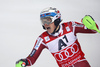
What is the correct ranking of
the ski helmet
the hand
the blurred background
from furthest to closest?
1. the blurred background
2. the ski helmet
3. the hand

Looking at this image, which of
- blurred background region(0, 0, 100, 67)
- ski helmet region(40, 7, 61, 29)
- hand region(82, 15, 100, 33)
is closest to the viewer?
hand region(82, 15, 100, 33)

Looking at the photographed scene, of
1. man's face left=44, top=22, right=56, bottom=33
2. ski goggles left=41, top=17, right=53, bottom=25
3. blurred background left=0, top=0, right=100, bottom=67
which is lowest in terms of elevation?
blurred background left=0, top=0, right=100, bottom=67

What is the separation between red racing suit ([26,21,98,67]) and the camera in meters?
3.01

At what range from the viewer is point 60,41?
9.86 feet

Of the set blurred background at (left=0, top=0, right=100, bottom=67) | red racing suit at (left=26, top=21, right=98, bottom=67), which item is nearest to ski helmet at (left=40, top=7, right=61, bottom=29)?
red racing suit at (left=26, top=21, right=98, bottom=67)

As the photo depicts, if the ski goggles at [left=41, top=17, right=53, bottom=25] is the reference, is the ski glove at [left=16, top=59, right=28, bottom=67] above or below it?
A: below

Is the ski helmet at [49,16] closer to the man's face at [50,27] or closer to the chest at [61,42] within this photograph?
the man's face at [50,27]

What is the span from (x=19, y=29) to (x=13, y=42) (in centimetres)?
26

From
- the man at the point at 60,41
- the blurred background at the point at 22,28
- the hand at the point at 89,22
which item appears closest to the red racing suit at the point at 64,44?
the man at the point at 60,41

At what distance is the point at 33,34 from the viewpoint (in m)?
4.36

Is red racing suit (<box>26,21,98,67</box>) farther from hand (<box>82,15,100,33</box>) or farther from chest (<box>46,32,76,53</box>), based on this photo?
hand (<box>82,15,100,33</box>)

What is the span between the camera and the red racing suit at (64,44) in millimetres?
3010

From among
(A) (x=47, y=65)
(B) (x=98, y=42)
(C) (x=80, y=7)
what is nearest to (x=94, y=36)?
(B) (x=98, y=42)

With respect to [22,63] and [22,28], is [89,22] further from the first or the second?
[22,28]
